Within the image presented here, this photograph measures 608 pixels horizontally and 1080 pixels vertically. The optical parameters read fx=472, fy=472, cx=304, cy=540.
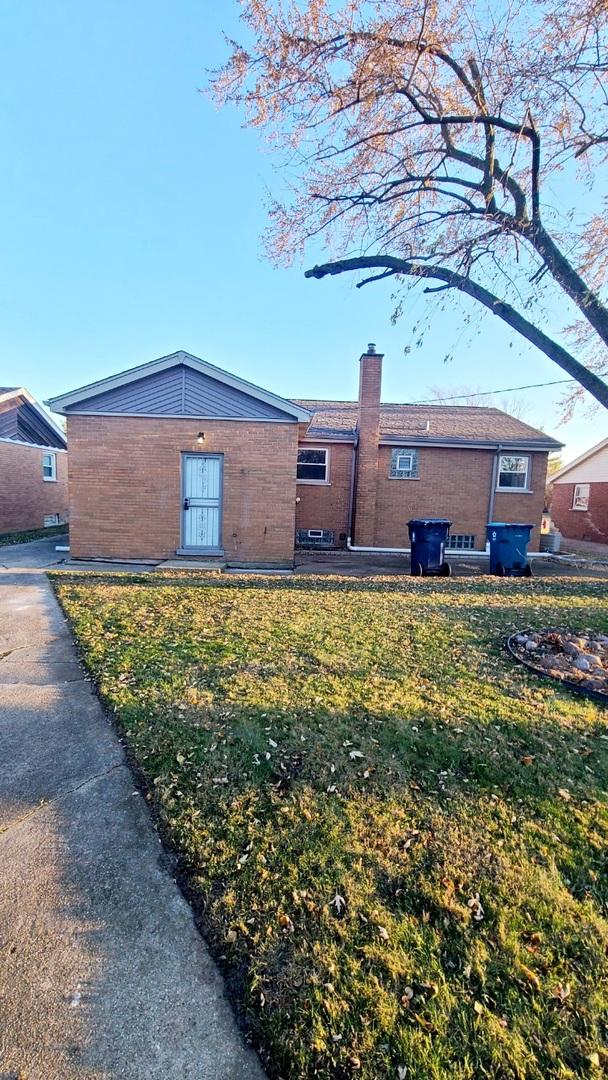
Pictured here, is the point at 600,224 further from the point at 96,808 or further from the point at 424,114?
the point at 96,808

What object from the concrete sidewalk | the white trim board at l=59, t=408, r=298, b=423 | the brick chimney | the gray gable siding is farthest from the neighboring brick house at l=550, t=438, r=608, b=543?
the concrete sidewalk

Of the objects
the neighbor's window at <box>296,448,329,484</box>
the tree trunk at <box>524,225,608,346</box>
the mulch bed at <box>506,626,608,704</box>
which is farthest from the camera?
the neighbor's window at <box>296,448,329,484</box>

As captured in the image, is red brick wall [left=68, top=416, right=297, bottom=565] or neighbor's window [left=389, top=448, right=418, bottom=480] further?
neighbor's window [left=389, top=448, right=418, bottom=480]

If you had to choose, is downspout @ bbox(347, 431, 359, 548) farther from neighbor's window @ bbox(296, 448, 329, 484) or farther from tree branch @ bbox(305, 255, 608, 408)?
tree branch @ bbox(305, 255, 608, 408)

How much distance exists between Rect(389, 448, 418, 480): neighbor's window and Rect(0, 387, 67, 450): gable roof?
1393cm

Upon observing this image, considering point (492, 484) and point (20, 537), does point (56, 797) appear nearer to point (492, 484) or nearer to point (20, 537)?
point (492, 484)

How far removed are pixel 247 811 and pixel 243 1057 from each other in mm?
1078

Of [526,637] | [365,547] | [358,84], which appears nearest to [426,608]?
[526,637]

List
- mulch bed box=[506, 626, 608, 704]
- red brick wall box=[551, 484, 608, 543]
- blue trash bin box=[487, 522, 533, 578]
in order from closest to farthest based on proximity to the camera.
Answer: mulch bed box=[506, 626, 608, 704]
blue trash bin box=[487, 522, 533, 578]
red brick wall box=[551, 484, 608, 543]

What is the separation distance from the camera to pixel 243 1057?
1.49m

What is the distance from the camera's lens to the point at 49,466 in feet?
67.8

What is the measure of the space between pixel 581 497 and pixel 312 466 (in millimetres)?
15950

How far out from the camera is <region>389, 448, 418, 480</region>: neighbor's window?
15016 millimetres

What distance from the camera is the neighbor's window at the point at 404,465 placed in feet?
49.3
